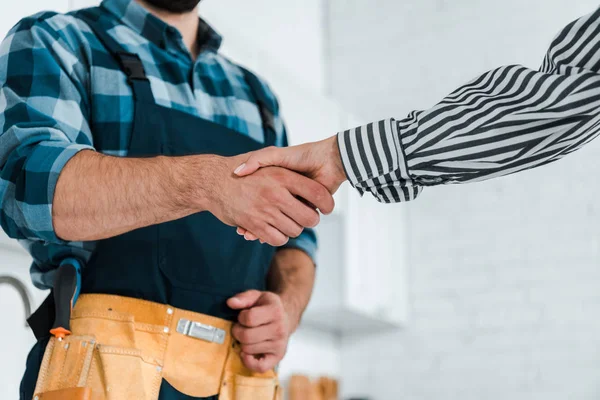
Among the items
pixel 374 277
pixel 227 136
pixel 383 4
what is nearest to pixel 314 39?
pixel 383 4

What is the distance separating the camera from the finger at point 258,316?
1101mm

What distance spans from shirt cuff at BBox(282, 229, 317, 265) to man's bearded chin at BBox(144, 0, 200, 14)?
0.47 metres

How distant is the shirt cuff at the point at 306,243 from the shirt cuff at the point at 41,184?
1.66ft

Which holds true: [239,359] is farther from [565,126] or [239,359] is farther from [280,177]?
[565,126]

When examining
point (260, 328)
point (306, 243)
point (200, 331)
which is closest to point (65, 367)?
point (200, 331)

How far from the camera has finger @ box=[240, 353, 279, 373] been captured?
1.11m

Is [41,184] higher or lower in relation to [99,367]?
higher

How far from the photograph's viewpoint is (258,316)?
1107mm

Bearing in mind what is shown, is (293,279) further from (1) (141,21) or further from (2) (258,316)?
(1) (141,21)

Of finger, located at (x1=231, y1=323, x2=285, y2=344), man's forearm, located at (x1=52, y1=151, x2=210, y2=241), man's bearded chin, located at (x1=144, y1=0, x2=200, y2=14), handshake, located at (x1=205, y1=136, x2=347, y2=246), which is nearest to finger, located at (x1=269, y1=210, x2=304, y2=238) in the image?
handshake, located at (x1=205, y1=136, x2=347, y2=246)

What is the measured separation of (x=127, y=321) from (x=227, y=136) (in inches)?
14.3

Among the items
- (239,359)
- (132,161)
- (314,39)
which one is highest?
(314,39)

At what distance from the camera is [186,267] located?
3.51 ft

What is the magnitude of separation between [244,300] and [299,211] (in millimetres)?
226
